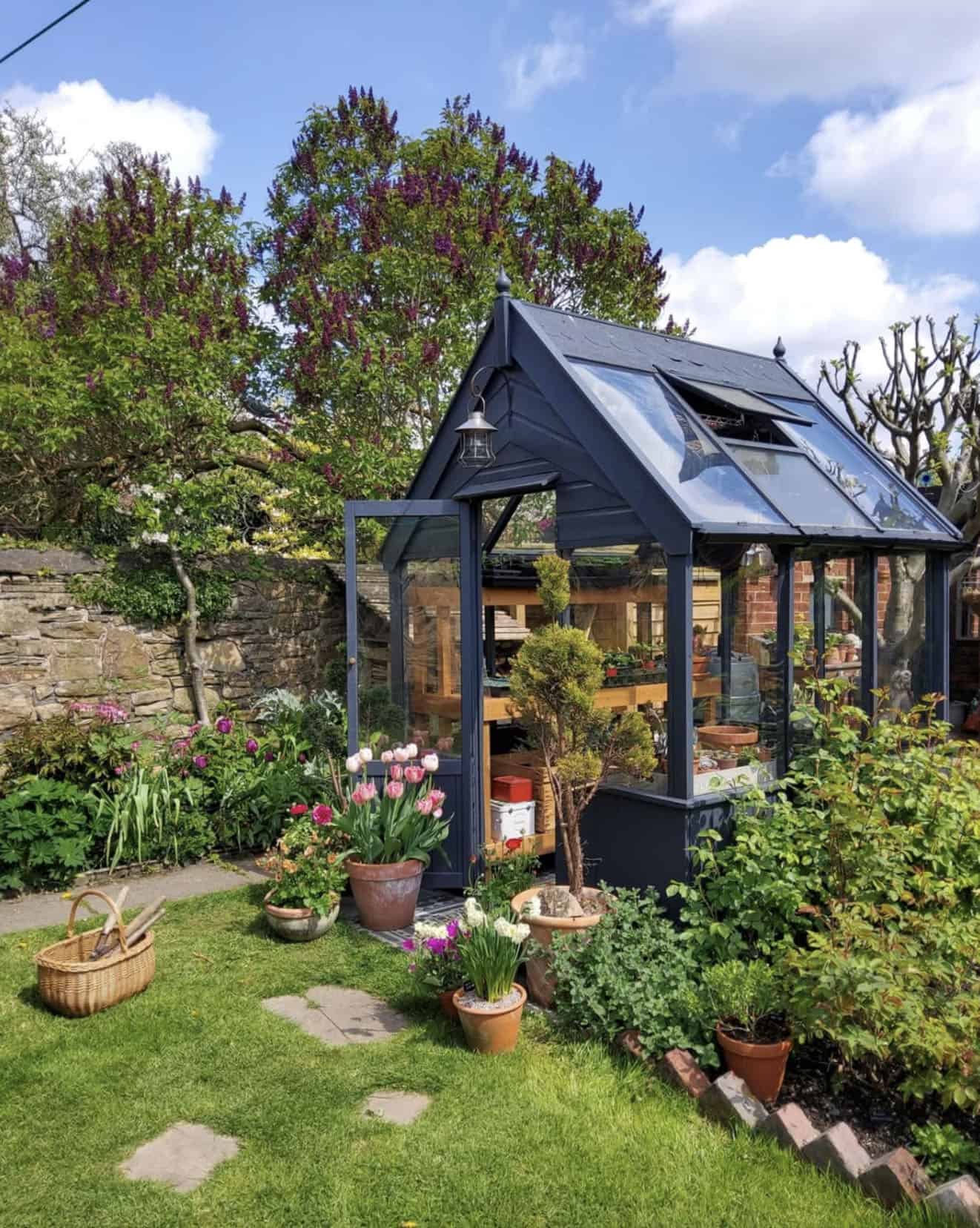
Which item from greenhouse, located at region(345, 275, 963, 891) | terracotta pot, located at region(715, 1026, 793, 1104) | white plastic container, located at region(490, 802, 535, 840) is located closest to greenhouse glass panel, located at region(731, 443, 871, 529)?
greenhouse, located at region(345, 275, 963, 891)

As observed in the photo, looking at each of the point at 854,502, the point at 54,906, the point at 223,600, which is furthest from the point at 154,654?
the point at 854,502

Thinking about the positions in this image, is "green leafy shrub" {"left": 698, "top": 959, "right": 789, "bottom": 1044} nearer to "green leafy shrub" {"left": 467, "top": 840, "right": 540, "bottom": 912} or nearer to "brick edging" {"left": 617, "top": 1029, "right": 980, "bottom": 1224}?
"brick edging" {"left": 617, "top": 1029, "right": 980, "bottom": 1224}

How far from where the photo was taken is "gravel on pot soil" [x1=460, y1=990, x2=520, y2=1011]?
4000 mm

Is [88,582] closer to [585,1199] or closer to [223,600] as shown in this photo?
[223,600]

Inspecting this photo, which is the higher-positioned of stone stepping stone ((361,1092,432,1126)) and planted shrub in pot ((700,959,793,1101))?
planted shrub in pot ((700,959,793,1101))

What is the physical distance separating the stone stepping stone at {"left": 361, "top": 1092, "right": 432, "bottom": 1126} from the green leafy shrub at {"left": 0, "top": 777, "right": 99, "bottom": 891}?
12.1 ft

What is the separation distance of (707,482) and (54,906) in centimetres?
516

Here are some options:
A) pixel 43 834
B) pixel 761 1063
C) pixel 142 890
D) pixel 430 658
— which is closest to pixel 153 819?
pixel 142 890

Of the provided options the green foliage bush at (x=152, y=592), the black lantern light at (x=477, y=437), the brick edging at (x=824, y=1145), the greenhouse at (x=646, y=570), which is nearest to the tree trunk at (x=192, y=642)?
the green foliage bush at (x=152, y=592)

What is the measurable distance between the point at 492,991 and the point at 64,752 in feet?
14.5

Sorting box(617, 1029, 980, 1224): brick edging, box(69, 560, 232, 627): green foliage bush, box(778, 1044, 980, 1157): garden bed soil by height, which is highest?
box(69, 560, 232, 627): green foliage bush

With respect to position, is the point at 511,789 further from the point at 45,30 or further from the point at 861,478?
the point at 45,30

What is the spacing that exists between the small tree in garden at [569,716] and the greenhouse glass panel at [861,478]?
7.60ft

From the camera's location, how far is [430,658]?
6.34 m
